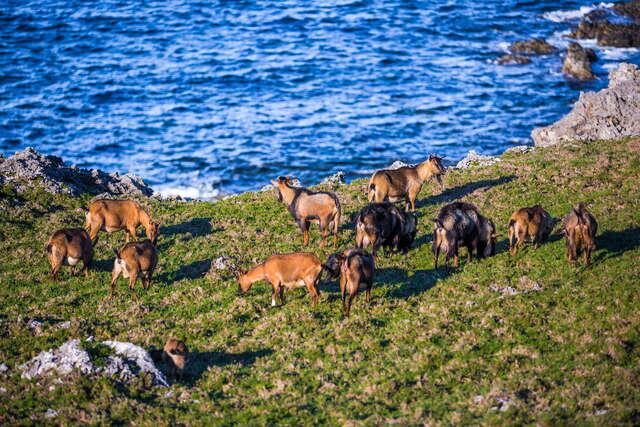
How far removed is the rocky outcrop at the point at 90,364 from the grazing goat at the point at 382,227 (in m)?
8.35

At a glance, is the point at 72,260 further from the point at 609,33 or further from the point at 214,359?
the point at 609,33

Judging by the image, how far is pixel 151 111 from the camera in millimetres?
61000

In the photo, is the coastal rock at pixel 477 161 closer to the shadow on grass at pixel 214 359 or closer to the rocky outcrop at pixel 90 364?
the shadow on grass at pixel 214 359

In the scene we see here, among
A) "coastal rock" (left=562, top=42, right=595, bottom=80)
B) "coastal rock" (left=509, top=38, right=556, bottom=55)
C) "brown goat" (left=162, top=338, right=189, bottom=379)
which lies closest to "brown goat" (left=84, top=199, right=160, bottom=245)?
"brown goat" (left=162, top=338, right=189, bottom=379)

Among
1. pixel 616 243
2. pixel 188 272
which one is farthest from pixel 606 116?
pixel 188 272

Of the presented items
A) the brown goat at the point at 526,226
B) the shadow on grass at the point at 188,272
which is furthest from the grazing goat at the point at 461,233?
the shadow on grass at the point at 188,272

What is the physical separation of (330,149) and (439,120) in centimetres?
1095

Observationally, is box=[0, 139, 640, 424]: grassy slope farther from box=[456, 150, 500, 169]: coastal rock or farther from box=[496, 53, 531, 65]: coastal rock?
box=[496, 53, 531, 65]: coastal rock

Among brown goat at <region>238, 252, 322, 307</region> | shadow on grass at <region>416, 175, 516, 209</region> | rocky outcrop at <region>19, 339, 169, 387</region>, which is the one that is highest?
brown goat at <region>238, 252, 322, 307</region>

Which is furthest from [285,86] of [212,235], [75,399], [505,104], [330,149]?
[75,399]

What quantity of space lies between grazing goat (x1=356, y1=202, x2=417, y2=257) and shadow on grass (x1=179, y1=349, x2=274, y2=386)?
234 inches

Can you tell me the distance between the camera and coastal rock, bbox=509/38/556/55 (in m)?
69.6

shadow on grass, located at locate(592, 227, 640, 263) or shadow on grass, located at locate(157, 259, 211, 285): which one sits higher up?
shadow on grass, located at locate(592, 227, 640, 263)

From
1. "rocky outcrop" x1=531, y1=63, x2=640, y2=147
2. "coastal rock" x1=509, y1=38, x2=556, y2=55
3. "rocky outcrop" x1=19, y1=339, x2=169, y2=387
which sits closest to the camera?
"rocky outcrop" x1=19, y1=339, x2=169, y2=387
